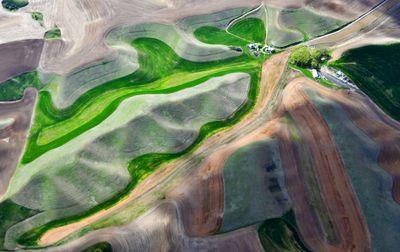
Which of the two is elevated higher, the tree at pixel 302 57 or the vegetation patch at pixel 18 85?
the tree at pixel 302 57

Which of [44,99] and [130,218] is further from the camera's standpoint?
[44,99]

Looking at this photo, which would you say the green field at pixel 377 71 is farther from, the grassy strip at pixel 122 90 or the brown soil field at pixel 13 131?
the brown soil field at pixel 13 131

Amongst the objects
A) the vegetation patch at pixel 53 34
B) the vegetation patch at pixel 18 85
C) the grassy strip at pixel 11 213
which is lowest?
the grassy strip at pixel 11 213

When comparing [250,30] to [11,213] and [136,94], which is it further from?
[11,213]

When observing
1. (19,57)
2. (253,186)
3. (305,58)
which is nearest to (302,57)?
(305,58)

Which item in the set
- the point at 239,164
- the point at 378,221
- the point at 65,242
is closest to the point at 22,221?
the point at 65,242

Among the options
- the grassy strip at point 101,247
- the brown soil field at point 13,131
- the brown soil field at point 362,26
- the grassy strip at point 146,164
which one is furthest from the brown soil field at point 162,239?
the brown soil field at point 362,26

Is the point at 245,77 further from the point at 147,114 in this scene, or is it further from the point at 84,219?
the point at 84,219
